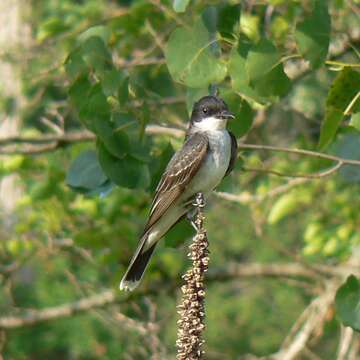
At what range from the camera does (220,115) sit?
15.3 ft

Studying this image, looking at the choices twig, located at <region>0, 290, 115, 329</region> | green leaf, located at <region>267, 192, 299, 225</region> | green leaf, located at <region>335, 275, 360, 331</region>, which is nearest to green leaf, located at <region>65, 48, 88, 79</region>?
green leaf, located at <region>335, 275, 360, 331</region>

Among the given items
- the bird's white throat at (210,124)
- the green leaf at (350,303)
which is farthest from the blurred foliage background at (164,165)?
the bird's white throat at (210,124)

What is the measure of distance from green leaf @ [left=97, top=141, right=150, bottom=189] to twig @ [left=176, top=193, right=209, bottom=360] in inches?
47.9

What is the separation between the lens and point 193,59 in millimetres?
4078

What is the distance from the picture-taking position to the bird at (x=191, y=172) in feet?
15.4

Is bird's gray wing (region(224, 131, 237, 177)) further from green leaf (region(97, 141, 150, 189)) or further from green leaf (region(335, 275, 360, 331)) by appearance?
green leaf (region(335, 275, 360, 331))

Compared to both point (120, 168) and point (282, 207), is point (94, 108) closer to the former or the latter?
point (120, 168)

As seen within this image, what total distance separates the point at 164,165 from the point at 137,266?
1.93ft

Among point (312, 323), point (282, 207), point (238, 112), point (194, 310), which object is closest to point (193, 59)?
point (238, 112)

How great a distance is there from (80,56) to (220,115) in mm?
718

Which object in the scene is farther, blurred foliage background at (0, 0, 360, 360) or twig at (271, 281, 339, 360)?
twig at (271, 281, 339, 360)

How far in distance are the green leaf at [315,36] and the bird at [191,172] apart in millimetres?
789

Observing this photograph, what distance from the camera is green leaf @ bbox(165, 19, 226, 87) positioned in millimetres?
4059

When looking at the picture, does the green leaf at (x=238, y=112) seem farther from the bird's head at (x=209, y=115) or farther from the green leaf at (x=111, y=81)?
the green leaf at (x=111, y=81)
